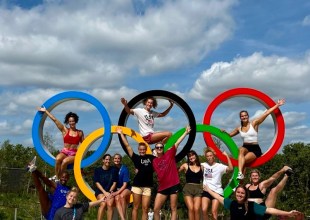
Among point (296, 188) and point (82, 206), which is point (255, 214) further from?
point (296, 188)

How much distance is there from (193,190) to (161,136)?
5.50 feet

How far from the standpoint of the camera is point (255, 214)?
6898 mm

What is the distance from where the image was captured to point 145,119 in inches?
411

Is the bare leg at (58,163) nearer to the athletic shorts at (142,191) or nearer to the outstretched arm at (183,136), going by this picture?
the athletic shorts at (142,191)

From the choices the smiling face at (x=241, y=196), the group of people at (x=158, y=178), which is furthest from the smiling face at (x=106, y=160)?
the smiling face at (x=241, y=196)

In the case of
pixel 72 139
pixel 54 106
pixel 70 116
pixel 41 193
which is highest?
pixel 54 106

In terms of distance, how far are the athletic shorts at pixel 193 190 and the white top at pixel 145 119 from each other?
69.6 inches

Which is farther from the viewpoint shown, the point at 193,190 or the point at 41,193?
the point at 193,190

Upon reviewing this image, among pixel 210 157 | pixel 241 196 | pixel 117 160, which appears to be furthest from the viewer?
pixel 117 160

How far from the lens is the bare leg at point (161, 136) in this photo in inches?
413

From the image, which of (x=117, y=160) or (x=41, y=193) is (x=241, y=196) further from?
(x=41, y=193)

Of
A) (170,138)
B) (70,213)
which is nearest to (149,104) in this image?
(170,138)

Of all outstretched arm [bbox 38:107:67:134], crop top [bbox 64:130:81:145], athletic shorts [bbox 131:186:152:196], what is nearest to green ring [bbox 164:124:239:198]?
athletic shorts [bbox 131:186:152:196]

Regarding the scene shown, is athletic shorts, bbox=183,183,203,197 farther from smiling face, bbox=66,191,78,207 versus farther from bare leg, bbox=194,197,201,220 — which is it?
smiling face, bbox=66,191,78,207
